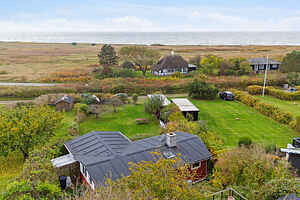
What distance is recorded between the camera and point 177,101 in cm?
3419

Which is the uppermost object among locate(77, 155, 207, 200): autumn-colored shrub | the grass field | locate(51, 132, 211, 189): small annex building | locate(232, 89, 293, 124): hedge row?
locate(77, 155, 207, 200): autumn-colored shrub

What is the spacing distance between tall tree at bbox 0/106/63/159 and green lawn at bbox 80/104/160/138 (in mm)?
6174

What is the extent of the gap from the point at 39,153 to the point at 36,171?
360 cm

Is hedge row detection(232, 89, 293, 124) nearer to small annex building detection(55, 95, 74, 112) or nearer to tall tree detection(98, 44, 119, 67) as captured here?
small annex building detection(55, 95, 74, 112)

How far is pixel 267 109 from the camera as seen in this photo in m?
32.1

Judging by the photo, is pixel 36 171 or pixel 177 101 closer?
pixel 36 171

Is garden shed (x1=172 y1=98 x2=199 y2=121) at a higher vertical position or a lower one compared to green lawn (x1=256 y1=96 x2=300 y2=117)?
higher

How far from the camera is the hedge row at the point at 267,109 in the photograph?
28953 mm

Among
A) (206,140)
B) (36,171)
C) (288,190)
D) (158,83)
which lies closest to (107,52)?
(158,83)

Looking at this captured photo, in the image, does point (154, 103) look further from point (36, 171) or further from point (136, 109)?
point (36, 171)

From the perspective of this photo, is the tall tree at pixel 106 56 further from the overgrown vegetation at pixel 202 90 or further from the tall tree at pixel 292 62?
the tall tree at pixel 292 62

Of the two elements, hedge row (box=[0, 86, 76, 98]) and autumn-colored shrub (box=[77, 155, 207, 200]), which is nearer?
autumn-colored shrub (box=[77, 155, 207, 200])

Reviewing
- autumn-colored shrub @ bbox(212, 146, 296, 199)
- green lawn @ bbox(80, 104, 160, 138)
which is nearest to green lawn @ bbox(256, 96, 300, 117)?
green lawn @ bbox(80, 104, 160, 138)

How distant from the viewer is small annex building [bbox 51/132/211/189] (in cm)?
1537
